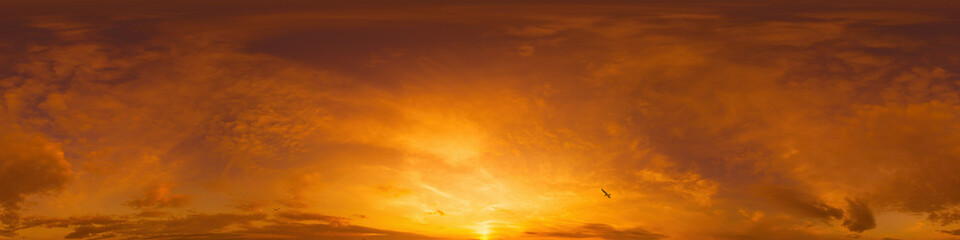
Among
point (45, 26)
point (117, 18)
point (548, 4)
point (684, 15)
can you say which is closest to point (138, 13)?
point (117, 18)

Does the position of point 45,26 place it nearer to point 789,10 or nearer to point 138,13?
point 138,13

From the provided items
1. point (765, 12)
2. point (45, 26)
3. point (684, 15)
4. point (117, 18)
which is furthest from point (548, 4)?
point (45, 26)

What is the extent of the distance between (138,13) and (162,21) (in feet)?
2.79

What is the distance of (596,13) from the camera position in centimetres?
2234

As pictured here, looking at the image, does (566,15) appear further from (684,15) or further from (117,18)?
(117,18)

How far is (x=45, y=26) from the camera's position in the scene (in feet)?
72.5

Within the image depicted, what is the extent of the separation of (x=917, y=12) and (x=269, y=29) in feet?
50.2

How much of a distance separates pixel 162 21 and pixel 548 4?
9297 millimetres

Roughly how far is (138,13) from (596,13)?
1112cm

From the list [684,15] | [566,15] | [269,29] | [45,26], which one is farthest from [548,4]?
[45,26]

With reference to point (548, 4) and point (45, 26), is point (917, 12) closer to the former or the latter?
point (548, 4)

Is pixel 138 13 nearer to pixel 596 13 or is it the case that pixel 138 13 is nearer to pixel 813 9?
pixel 596 13

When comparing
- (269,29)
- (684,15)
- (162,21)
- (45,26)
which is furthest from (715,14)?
(45,26)

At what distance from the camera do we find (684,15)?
22062mm
